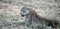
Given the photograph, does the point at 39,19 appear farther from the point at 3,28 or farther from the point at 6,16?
the point at 6,16

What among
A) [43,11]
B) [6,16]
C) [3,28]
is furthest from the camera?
[43,11]

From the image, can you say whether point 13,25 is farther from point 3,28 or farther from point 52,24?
point 52,24

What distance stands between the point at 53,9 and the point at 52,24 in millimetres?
2613

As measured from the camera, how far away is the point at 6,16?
273 inches

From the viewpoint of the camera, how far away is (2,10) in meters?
7.85

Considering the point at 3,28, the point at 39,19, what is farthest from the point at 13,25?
the point at 39,19

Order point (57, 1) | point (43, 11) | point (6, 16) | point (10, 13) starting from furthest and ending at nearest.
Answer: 1. point (57, 1)
2. point (43, 11)
3. point (10, 13)
4. point (6, 16)

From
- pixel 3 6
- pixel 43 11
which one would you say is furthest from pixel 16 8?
pixel 43 11

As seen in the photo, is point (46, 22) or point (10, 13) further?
point (10, 13)

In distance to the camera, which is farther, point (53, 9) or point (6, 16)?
point (53, 9)

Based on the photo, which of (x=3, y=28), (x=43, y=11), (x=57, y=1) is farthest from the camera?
(x=57, y=1)

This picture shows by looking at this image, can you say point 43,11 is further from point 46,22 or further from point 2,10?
point 46,22

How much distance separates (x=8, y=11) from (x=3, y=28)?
205cm

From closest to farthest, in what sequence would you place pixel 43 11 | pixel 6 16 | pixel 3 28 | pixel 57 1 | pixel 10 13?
pixel 3 28
pixel 6 16
pixel 10 13
pixel 43 11
pixel 57 1
